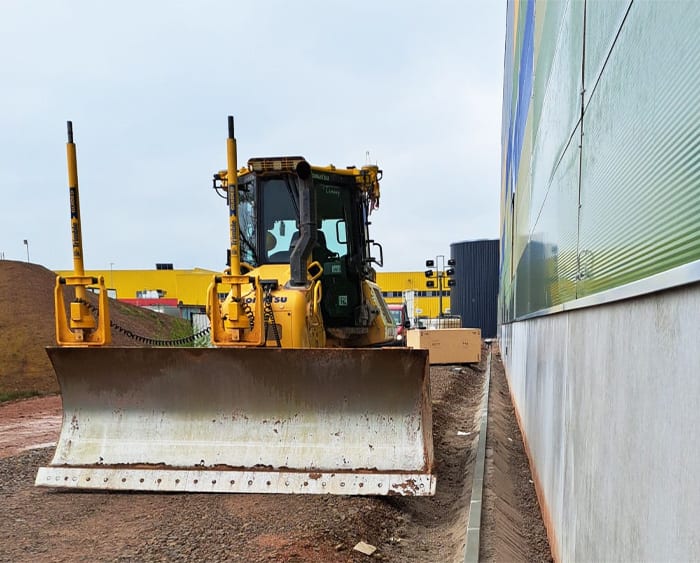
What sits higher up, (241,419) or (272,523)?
(241,419)

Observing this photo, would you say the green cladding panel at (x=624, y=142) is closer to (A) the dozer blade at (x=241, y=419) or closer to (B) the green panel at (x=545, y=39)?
(B) the green panel at (x=545, y=39)

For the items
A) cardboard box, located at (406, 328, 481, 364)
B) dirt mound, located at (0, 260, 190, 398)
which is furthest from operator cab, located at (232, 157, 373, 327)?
dirt mound, located at (0, 260, 190, 398)

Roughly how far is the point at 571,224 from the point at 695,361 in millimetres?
2010

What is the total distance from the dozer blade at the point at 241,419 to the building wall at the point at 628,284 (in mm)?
1516

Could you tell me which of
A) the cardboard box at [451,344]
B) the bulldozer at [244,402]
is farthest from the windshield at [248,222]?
the cardboard box at [451,344]

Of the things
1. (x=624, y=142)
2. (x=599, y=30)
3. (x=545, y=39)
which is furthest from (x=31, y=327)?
(x=624, y=142)

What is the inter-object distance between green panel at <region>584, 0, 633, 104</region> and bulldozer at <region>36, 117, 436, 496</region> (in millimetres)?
2728

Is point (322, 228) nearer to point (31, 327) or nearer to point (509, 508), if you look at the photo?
point (509, 508)

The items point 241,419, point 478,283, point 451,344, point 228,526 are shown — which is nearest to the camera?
point 228,526

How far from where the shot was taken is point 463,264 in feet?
104

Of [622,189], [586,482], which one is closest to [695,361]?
[622,189]

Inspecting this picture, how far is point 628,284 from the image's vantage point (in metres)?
1.60

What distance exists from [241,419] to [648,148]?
404cm

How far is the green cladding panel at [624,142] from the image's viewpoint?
4.07 ft
